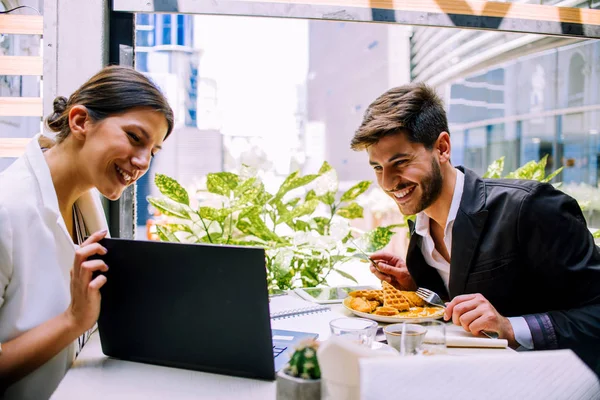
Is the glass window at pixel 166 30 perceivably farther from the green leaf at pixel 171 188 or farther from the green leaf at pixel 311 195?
the green leaf at pixel 311 195

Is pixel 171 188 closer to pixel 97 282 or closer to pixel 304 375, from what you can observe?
pixel 97 282

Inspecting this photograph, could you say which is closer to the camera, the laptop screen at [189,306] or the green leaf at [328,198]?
the laptop screen at [189,306]

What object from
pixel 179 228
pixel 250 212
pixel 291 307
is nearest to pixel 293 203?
pixel 250 212

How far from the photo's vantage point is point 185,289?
962 millimetres

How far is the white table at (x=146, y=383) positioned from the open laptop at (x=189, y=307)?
0.07 feet

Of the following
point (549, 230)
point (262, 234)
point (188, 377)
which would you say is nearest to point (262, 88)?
point (262, 234)

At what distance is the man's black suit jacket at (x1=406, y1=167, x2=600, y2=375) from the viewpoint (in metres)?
1.34

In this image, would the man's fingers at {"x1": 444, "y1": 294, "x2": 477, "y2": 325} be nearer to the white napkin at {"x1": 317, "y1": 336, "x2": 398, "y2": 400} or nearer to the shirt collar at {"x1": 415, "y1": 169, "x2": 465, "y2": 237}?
the shirt collar at {"x1": 415, "y1": 169, "x2": 465, "y2": 237}

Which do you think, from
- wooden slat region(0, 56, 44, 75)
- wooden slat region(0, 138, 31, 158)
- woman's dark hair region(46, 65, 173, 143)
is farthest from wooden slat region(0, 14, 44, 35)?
woman's dark hair region(46, 65, 173, 143)

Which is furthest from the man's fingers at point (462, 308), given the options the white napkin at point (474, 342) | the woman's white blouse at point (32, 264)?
the woman's white blouse at point (32, 264)

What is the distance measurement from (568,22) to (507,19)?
0.33 m

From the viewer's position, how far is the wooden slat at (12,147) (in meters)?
1.89

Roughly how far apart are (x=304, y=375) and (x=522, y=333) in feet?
2.86

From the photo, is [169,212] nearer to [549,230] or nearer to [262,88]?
[262,88]
